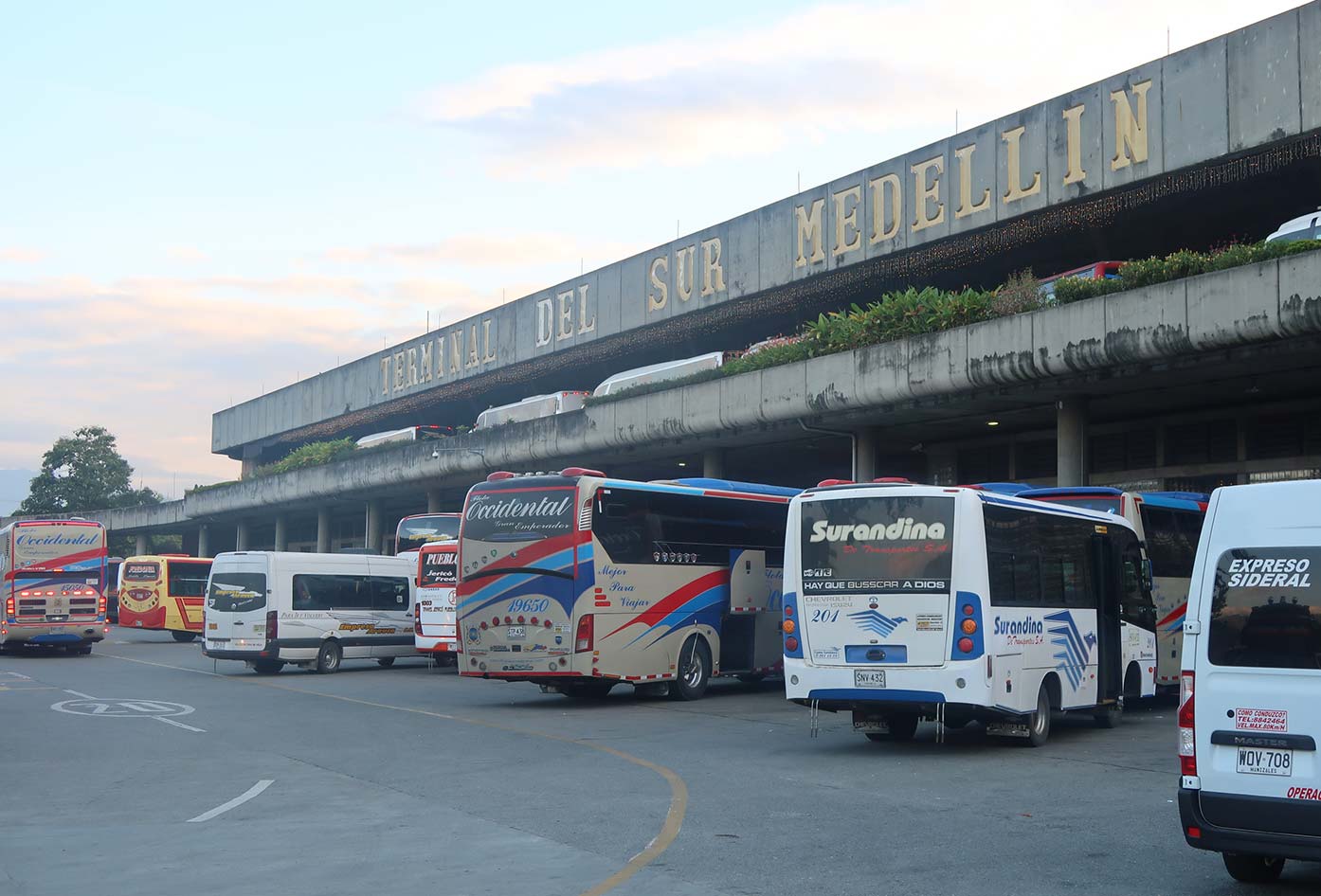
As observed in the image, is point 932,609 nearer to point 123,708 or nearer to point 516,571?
point 516,571

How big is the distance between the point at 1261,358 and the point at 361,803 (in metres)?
17.1

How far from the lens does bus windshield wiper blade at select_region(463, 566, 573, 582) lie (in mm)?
20859

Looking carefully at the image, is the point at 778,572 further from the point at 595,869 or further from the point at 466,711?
the point at 595,869

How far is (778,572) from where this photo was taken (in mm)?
24828

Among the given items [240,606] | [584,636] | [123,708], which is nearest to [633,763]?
[584,636]

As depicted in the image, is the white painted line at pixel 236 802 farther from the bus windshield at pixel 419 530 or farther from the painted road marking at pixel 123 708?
the bus windshield at pixel 419 530

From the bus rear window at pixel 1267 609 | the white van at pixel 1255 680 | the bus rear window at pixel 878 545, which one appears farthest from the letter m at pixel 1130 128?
the bus rear window at pixel 1267 609

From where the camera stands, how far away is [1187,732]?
26.5 feet

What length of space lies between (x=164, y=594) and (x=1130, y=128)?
1412 inches

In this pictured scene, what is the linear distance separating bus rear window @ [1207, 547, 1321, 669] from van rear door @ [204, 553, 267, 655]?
25.1 m

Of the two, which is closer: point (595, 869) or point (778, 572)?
point (595, 869)

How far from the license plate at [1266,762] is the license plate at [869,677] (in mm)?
7058

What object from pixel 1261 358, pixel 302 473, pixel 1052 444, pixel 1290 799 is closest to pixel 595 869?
pixel 1290 799

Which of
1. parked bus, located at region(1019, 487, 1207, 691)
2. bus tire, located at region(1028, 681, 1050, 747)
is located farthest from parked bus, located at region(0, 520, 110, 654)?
bus tire, located at region(1028, 681, 1050, 747)
